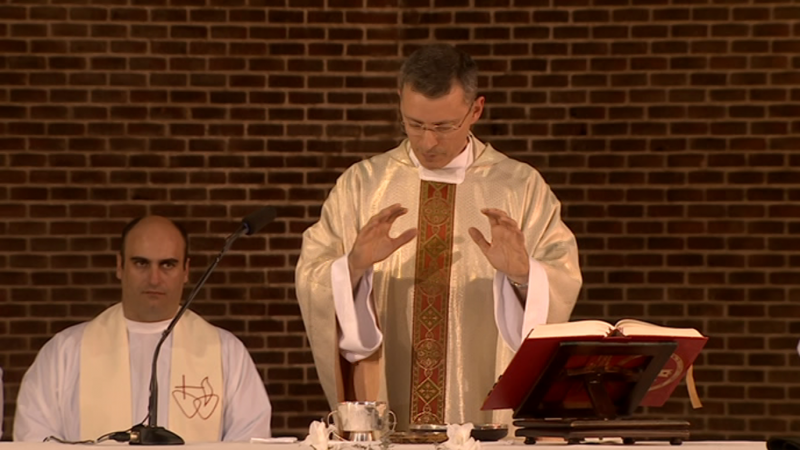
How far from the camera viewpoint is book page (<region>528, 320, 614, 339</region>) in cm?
396

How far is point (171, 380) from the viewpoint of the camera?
6.28 meters

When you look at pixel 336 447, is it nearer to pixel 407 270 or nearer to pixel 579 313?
pixel 407 270

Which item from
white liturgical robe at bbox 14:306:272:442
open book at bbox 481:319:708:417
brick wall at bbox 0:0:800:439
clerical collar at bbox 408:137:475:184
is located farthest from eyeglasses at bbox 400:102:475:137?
brick wall at bbox 0:0:800:439

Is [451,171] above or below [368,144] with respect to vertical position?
below

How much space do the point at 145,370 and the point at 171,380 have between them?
0.56 ft

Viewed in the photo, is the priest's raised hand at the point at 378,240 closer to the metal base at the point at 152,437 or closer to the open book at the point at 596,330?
the open book at the point at 596,330

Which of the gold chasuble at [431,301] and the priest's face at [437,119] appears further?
the gold chasuble at [431,301]

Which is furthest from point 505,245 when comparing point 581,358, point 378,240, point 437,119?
point 581,358

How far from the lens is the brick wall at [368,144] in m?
7.53

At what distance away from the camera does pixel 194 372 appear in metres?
6.25

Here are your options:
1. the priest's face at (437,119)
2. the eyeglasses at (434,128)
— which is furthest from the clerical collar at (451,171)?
the eyeglasses at (434,128)

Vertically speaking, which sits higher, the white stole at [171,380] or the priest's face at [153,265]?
the priest's face at [153,265]

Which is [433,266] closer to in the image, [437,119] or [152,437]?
[437,119]

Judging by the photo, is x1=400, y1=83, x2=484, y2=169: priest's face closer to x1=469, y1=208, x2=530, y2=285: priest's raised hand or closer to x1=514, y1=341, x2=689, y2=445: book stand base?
x1=469, y1=208, x2=530, y2=285: priest's raised hand
